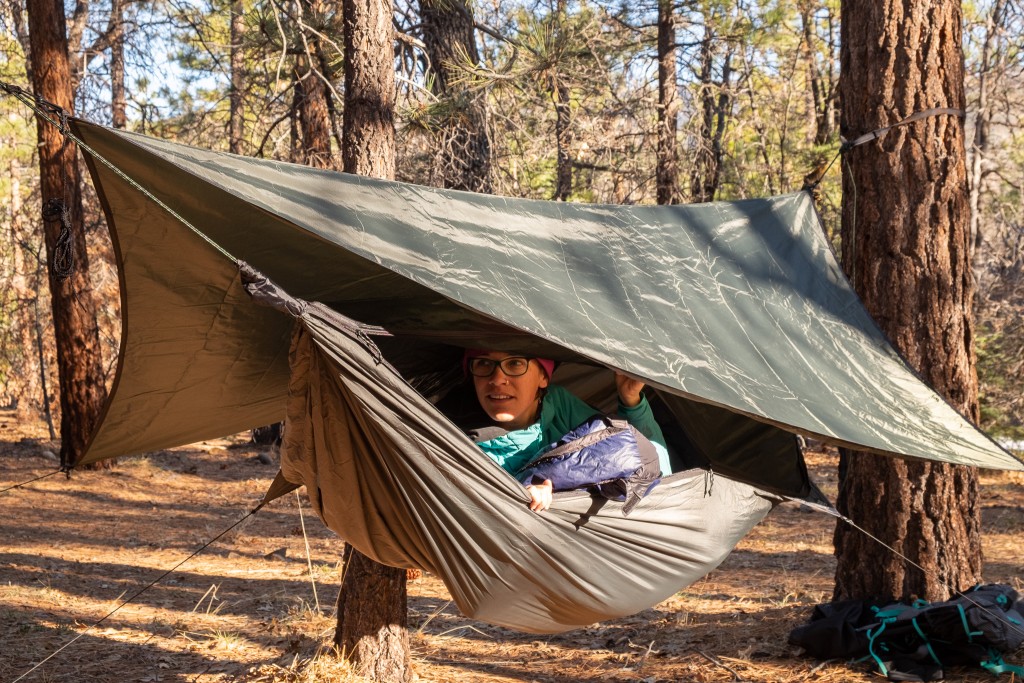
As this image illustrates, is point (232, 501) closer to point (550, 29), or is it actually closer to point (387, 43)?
point (550, 29)

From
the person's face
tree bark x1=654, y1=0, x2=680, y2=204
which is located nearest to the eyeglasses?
the person's face

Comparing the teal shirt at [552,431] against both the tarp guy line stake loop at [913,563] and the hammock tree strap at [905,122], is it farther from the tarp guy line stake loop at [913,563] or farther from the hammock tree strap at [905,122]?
the hammock tree strap at [905,122]

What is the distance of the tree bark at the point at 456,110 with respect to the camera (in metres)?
5.34

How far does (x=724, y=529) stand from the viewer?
8.56ft

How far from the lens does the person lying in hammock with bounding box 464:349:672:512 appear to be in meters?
2.77

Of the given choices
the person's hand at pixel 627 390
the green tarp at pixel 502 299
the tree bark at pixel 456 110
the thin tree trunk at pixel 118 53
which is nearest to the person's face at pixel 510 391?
the green tarp at pixel 502 299

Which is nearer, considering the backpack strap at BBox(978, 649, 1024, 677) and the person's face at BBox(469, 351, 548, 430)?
the person's face at BBox(469, 351, 548, 430)

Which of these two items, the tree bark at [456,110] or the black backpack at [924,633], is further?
the tree bark at [456,110]

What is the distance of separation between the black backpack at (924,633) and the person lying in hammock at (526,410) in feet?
3.55

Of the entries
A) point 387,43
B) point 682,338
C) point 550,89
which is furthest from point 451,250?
point 550,89

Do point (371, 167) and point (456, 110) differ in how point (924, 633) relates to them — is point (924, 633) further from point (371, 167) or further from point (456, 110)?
point (456, 110)

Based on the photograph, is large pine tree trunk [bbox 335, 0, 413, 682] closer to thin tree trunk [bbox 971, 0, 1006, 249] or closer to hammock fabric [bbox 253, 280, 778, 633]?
hammock fabric [bbox 253, 280, 778, 633]

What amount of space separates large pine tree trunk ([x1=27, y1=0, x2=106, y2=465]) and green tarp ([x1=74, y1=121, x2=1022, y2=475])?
4.68 meters

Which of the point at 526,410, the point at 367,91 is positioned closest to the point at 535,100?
the point at 367,91
